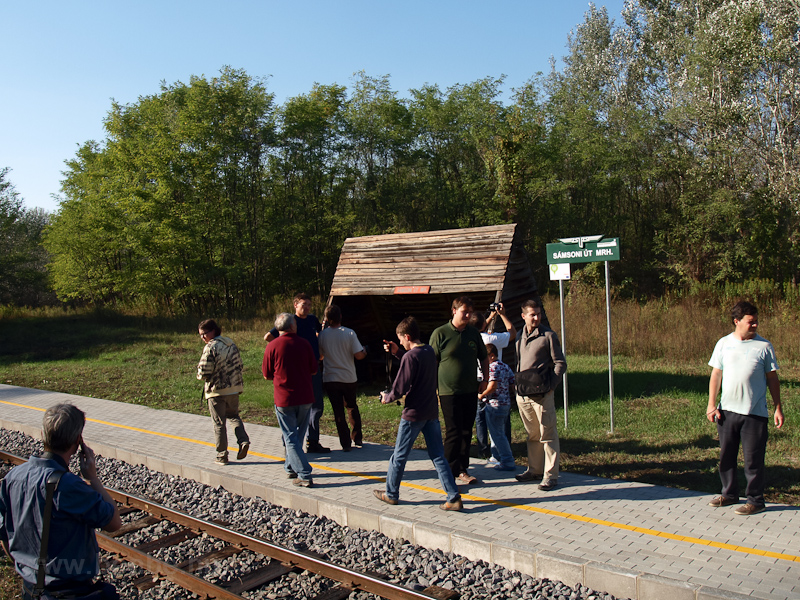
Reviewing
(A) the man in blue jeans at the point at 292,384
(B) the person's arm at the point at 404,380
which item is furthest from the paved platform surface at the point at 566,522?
(B) the person's arm at the point at 404,380

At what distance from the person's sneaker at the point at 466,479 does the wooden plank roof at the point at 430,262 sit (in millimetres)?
4617

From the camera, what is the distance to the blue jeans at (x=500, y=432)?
7.54 metres

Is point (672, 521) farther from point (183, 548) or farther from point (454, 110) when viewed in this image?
point (454, 110)

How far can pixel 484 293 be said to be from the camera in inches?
499

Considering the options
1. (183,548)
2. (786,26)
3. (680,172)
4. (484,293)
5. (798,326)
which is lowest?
(183,548)

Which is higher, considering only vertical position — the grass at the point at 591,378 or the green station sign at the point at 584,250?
the green station sign at the point at 584,250

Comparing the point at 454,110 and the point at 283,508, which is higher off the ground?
the point at 454,110

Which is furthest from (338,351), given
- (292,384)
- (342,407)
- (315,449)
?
(315,449)

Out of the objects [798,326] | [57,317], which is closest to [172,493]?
[798,326]

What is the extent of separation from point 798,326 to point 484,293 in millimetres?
11269

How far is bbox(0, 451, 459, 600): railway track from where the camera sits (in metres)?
4.95

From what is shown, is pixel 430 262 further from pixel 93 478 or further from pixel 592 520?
pixel 93 478

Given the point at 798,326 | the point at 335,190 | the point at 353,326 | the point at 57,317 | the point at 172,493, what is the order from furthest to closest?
the point at 335,190 < the point at 57,317 < the point at 798,326 < the point at 353,326 < the point at 172,493

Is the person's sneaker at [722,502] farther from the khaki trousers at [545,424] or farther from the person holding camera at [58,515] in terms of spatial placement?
the person holding camera at [58,515]
